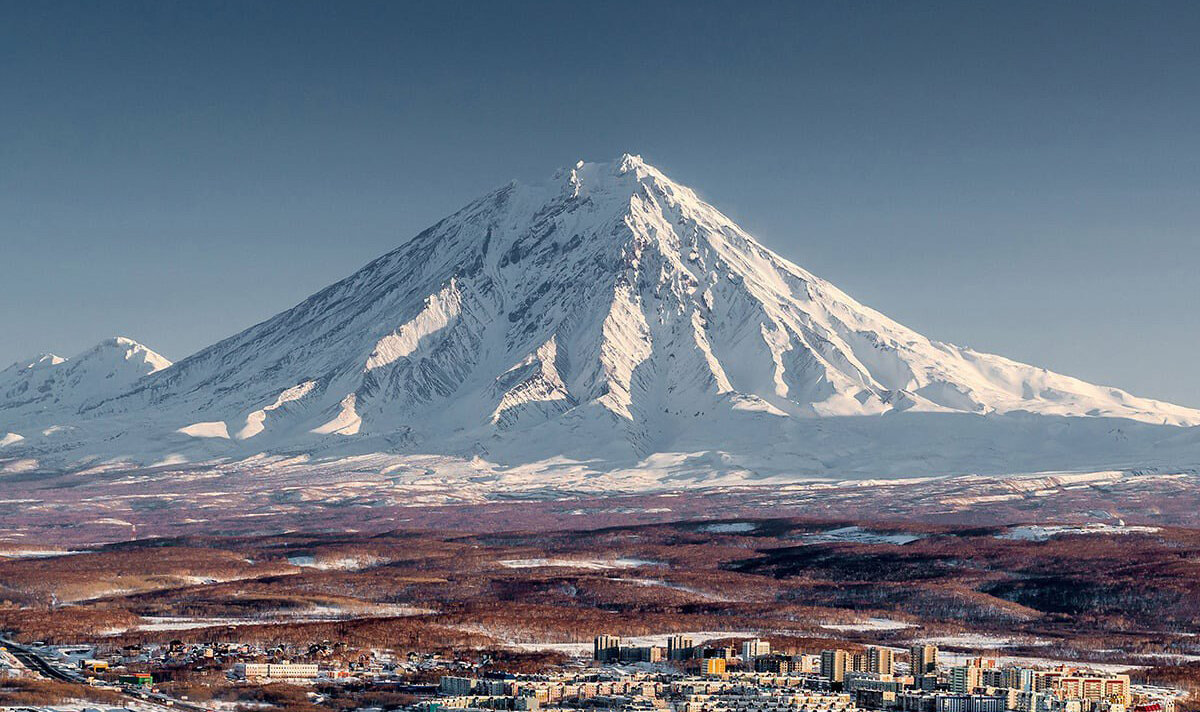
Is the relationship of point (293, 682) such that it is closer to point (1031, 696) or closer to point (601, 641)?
point (601, 641)

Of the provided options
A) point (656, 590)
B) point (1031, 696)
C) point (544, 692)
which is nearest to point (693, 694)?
point (544, 692)

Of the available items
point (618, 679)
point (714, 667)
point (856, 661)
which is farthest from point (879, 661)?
point (618, 679)

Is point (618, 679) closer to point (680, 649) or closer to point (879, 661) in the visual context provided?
point (680, 649)

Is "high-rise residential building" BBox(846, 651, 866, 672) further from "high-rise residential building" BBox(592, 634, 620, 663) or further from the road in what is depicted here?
the road

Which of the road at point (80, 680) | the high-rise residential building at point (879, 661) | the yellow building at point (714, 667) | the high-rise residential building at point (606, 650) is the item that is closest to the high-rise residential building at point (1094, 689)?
the high-rise residential building at point (879, 661)

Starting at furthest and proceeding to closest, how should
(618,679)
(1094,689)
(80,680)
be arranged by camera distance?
1. (618,679)
2. (80,680)
3. (1094,689)

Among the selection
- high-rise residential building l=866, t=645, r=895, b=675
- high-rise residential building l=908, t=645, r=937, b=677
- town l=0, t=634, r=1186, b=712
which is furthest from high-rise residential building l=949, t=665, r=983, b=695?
high-rise residential building l=908, t=645, r=937, b=677
